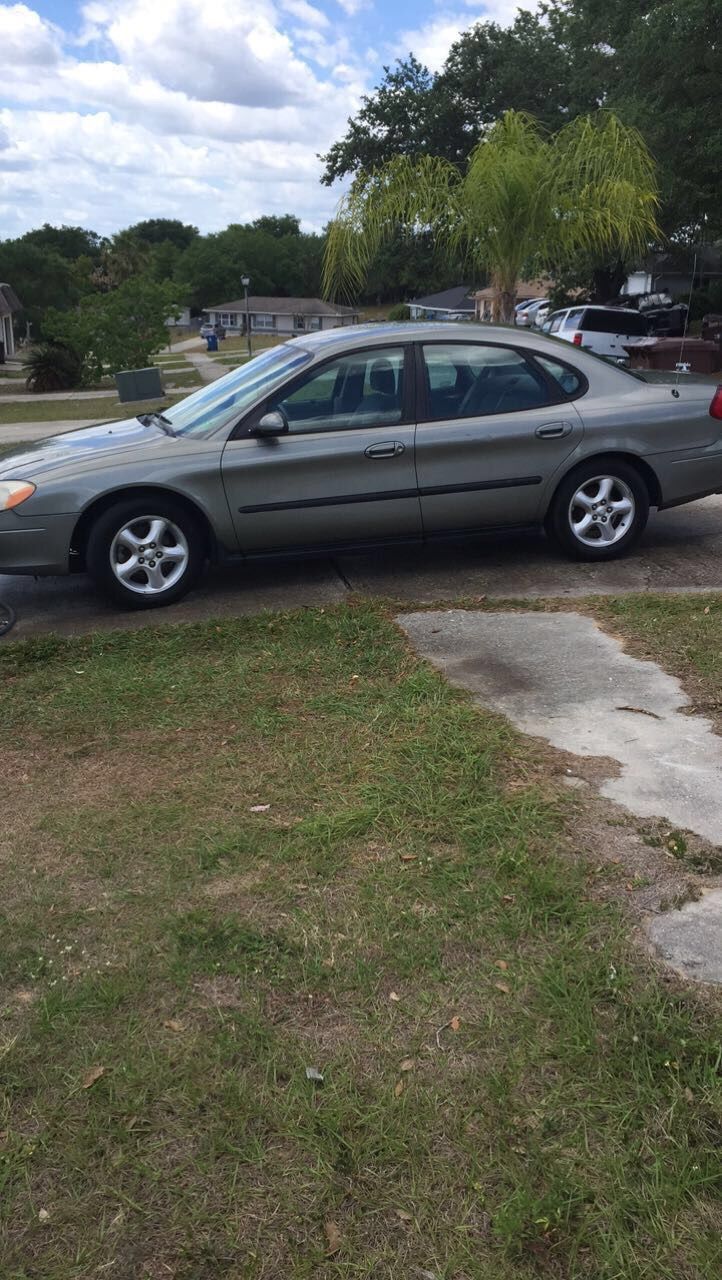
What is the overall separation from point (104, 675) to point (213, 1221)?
3197 mm

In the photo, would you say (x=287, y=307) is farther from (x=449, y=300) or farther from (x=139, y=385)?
(x=139, y=385)

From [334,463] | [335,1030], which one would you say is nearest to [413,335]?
[334,463]

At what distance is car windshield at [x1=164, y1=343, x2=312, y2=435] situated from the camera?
20.8 ft

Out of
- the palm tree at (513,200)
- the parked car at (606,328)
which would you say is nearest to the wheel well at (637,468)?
the palm tree at (513,200)

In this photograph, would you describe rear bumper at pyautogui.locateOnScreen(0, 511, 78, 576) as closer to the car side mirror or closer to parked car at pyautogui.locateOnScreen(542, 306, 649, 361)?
the car side mirror

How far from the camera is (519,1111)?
7.88ft

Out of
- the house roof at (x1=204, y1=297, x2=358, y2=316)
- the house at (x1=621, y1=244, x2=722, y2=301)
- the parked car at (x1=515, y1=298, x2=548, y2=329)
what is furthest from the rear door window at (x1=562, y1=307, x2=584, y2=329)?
the house roof at (x1=204, y1=297, x2=358, y2=316)

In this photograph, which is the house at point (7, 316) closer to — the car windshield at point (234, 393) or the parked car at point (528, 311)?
the parked car at point (528, 311)

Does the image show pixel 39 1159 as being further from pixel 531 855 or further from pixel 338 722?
pixel 338 722

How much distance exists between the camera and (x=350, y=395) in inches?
251

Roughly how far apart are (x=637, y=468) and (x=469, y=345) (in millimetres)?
1291

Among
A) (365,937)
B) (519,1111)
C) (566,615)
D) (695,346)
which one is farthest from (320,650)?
(695,346)

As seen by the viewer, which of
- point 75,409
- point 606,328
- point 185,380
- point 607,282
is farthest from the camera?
point 607,282

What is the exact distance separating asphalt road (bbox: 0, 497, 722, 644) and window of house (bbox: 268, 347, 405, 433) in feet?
3.14
